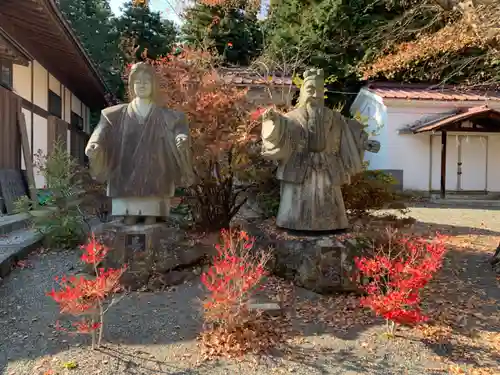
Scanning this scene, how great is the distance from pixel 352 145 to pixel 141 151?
223 centimetres

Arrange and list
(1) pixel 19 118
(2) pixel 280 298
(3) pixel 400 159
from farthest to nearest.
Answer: (3) pixel 400 159 < (1) pixel 19 118 < (2) pixel 280 298

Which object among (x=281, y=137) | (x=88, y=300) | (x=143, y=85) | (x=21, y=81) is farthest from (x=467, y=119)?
(x=88, y=300)

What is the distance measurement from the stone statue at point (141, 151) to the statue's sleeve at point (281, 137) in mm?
803

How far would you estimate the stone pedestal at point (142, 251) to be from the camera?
4316mm

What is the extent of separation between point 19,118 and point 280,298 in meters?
7.44

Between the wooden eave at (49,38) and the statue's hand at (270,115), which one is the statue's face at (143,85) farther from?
the wooden eave at (49,38)

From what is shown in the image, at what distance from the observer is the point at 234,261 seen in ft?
11.2

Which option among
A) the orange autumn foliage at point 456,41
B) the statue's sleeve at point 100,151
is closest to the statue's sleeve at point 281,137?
the statue's sleeve at point 100,151

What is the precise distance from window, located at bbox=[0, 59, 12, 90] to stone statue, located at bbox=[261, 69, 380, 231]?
21.1 feet

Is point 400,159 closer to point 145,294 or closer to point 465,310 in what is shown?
point 465,310

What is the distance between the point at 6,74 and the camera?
8.42m

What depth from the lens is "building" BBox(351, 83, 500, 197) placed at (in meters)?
14.4

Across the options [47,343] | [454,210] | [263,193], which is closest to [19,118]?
[263,193]

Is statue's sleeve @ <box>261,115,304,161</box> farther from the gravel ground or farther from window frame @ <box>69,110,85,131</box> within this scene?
window frame @ <box>69,110,85,131</box>
